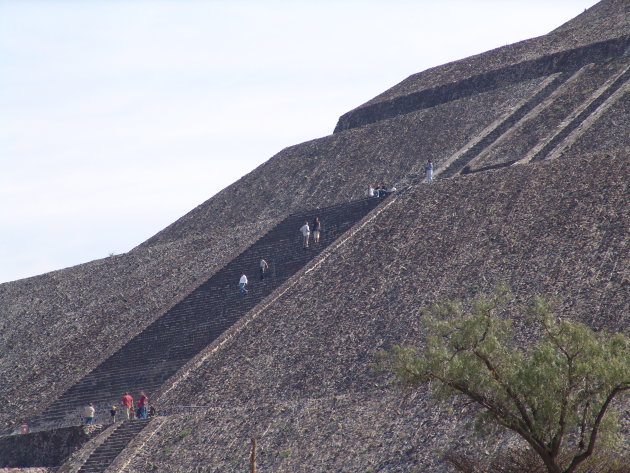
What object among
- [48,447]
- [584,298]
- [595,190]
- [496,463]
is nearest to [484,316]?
[496,463]

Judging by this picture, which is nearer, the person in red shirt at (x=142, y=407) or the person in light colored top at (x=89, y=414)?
the person in red shirt at (x=142, y=407)

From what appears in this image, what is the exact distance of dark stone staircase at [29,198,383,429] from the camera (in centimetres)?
2773

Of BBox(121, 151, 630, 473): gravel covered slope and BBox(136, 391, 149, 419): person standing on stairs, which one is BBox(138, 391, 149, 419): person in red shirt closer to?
BBox(136, 391, 149, 419): person standing on stairs

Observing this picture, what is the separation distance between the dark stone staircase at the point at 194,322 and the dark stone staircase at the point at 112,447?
1931 millimetres

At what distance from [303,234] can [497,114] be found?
10.4 m

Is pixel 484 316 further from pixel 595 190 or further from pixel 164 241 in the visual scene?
pixel 164 241

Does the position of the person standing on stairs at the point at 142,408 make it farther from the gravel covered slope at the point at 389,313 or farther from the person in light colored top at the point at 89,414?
the person in light colored top at the point at 89,414

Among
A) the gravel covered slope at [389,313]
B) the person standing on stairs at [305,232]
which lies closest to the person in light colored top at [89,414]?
the gravel covered slope at [389,313]

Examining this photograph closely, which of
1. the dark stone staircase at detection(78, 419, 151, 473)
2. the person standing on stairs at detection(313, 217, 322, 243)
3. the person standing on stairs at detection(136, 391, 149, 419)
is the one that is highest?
the person standing on stairs at detection(313, 217, 322, 243)

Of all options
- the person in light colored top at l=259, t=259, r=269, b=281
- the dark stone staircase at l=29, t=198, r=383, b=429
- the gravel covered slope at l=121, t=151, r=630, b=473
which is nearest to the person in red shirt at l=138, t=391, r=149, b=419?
the gravel covered slope at l=121, t=151, r=630, b=473

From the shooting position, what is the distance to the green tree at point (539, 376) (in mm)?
14828

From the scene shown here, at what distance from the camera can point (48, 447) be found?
85.1 feet

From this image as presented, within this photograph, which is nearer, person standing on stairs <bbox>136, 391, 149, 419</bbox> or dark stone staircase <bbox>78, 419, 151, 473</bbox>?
dark stone staircase <bbox>78, 419, 151, 473</bbox>

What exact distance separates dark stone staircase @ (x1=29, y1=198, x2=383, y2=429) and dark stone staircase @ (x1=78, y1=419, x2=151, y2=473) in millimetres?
1931
